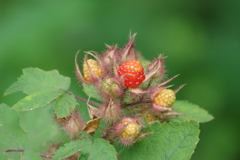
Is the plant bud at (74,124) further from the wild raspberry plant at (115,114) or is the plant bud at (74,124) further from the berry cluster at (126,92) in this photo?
the berry cluster at (126,92)

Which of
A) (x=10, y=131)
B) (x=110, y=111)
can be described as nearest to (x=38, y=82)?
(x=10, y=131)

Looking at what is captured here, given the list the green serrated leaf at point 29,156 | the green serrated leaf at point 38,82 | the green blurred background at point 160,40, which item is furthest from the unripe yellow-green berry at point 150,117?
the green blurred background at point 160,40

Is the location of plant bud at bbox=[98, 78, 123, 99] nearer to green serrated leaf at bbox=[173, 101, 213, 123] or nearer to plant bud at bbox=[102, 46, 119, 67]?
plant bud at bbox=[102, 46, 119, 67]

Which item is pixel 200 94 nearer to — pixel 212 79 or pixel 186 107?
pixel 212 79

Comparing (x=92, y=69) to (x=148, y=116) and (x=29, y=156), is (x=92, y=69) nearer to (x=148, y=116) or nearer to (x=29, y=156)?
(x=148, y=116)

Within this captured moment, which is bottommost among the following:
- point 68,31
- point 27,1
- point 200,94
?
point 200,94

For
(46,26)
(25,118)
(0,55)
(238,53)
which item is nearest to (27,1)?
(46,26)
